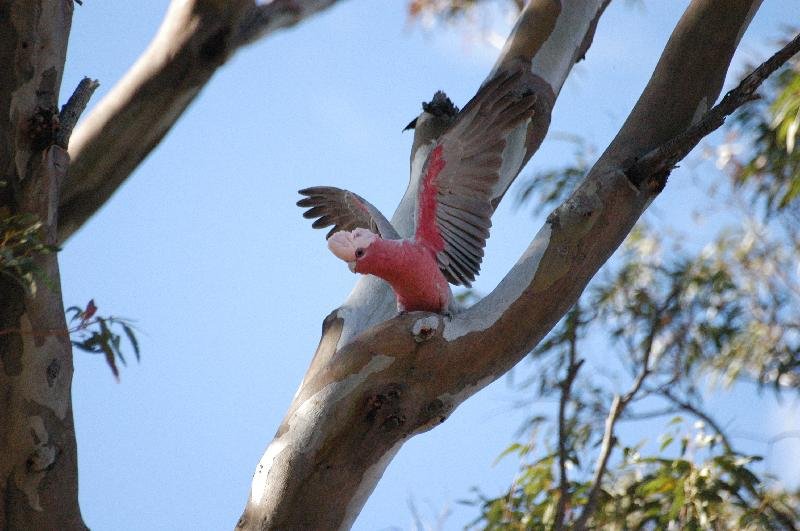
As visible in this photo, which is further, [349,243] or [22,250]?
[349,243]

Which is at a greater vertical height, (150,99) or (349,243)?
(150,99)

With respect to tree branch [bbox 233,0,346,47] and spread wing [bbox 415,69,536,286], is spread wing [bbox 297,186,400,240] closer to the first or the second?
spread wing [bbox 415,69,536,286]

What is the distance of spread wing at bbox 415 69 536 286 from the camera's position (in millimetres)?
2375

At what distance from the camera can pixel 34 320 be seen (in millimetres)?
2035

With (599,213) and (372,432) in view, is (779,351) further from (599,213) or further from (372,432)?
(372,432)

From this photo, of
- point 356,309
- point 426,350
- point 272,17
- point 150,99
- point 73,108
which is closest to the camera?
point 426,350

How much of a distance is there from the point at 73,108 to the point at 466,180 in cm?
82

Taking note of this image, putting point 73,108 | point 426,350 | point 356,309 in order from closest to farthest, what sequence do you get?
1. point 426,350
2. point 73,108
3. point 356,309

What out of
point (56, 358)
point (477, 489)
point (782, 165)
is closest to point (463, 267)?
point (56, 358)

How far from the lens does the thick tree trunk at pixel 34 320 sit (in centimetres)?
194

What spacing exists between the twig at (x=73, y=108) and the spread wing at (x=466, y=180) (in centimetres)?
70

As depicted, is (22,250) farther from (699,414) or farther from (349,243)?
(699,414)

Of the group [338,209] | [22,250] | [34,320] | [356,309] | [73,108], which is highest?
[338,209]

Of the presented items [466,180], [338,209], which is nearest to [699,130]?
[466,180]
